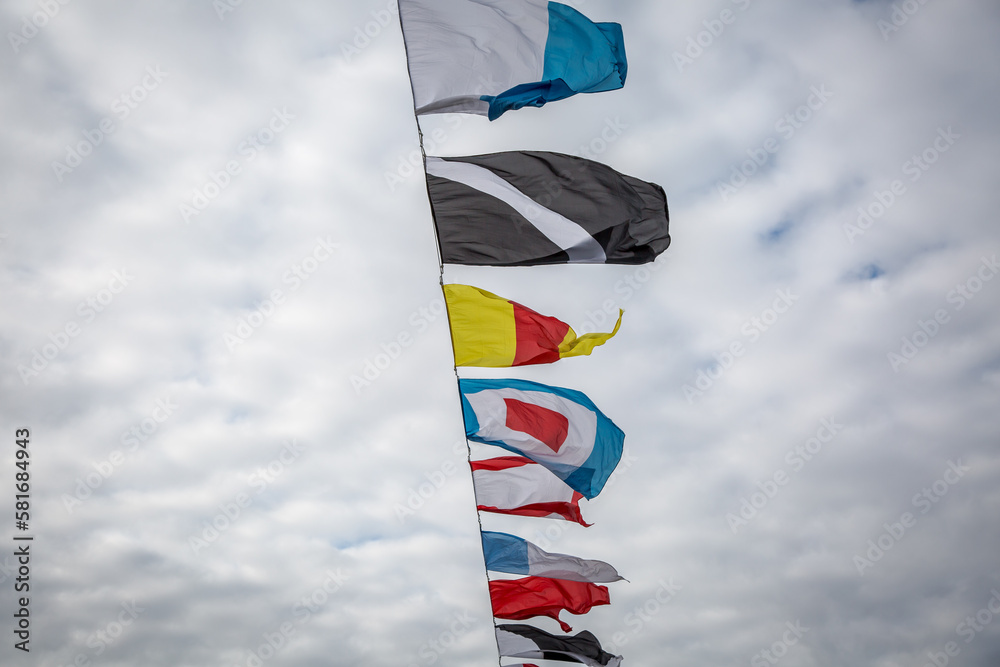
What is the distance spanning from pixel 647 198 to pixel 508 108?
365 centimetres

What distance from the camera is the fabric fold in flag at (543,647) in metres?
21.1

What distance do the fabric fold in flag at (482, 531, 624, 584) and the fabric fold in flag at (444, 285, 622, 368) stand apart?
5.82 meters

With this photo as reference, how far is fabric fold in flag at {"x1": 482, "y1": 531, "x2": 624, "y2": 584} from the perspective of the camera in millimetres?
20125

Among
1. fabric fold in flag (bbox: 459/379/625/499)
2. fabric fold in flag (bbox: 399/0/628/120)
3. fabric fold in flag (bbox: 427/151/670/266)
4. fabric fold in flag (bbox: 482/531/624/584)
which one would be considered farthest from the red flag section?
fabric fold in flag (bbox: 399/0/628/120)

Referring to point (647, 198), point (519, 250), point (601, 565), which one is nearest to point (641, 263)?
point (647, 198)

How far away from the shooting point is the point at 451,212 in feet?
52.0

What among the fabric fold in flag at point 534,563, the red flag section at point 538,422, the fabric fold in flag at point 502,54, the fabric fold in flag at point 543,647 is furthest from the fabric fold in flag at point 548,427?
the fabric fold in flag at point 502,54

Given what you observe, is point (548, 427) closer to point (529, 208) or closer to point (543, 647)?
point (529, 208)

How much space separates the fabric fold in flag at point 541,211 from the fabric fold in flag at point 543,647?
10707 millimetres

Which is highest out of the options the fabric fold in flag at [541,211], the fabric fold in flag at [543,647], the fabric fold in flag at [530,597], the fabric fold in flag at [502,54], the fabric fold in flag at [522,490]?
the fabric fold in flag at [502,54]

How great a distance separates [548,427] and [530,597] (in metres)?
5.91

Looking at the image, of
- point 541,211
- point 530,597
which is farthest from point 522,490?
point 541,211

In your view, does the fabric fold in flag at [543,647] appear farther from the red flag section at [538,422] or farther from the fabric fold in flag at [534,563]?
the red flag section at [538,422]

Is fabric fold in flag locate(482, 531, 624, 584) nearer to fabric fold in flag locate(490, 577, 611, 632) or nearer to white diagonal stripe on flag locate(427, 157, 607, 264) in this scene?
fabric fold in flag locate(490, 577, 611, 632)
